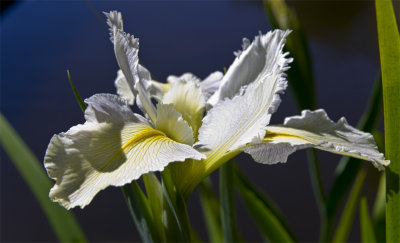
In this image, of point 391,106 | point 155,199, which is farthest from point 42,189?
point 391,106

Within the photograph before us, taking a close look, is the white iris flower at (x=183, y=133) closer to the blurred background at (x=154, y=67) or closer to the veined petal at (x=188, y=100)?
the veined petal at (x=188, y=100)

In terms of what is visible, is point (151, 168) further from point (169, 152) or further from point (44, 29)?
point (44, 29)

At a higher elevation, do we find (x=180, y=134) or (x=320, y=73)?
(x=180, y=134)

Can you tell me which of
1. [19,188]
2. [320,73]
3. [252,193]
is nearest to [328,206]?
[252,193]

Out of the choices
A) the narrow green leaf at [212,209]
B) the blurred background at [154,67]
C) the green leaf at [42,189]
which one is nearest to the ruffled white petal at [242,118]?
the green leaf at [42,189]

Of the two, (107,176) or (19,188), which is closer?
(107,176)
